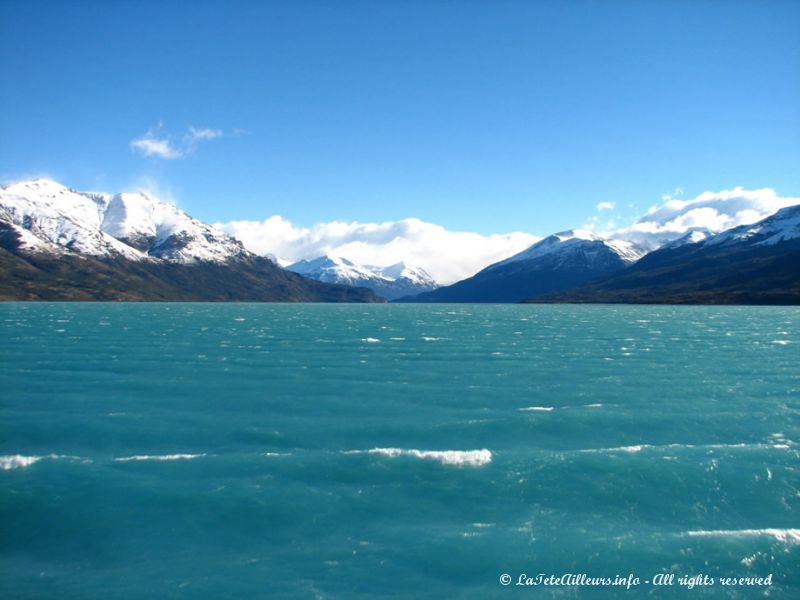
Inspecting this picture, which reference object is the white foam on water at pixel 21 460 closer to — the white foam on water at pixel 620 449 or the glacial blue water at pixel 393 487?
the glacial blue water at pixel 393 487

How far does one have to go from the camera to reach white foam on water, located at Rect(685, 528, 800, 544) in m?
20.4

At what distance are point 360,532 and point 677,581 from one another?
35.3 feet

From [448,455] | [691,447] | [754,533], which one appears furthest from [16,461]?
[691,447]

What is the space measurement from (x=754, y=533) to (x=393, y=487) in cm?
1395

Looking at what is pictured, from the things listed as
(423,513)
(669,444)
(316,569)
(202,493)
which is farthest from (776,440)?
(202,493)

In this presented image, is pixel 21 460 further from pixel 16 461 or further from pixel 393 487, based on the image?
pixel 393 487

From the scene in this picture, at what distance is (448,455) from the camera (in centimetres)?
2823

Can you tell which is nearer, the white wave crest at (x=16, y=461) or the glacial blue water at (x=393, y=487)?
the glacial blue water at (x=393, y=487)

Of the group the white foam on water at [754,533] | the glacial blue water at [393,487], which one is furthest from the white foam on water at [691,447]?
the white foam on water at [754,533]

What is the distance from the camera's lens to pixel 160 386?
47.3m

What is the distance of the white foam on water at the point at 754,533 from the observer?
20.4m

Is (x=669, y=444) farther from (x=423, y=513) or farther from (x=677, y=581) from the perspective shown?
(x=423, y=513)

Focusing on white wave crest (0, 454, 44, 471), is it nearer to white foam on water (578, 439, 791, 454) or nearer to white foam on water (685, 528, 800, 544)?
white foam on water (578, 439, 791, 454)

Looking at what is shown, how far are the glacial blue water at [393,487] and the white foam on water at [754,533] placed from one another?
85mm
